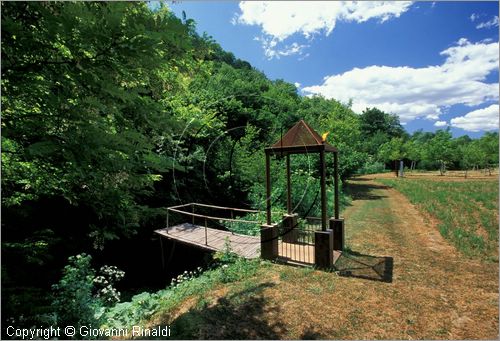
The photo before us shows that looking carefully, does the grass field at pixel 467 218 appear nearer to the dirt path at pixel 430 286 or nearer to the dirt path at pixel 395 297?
the dirt path at pixel 430 286

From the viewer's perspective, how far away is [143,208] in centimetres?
532

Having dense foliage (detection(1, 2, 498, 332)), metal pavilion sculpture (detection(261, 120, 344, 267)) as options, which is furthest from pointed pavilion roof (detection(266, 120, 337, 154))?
dense foliage (detection(1, 2, 498, 332))

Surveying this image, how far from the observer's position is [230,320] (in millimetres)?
5383

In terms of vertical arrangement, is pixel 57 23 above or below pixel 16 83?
above

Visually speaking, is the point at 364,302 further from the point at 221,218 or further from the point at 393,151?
the point at 393,151

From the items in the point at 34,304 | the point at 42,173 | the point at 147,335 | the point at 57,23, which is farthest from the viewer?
the point at 147,335

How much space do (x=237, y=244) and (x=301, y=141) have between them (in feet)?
13.7

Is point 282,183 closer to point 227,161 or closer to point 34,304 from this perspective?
point 227,161

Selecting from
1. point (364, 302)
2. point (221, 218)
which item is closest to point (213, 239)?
point (221, 218)

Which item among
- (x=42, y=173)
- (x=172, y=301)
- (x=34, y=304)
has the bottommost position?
(x=172, y=301)

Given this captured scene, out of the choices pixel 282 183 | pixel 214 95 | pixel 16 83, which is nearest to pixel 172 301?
pixel 16 83

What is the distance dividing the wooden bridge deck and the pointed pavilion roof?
279cm

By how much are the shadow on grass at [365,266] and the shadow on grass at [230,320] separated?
256 centimetres

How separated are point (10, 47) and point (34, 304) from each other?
116 inches
